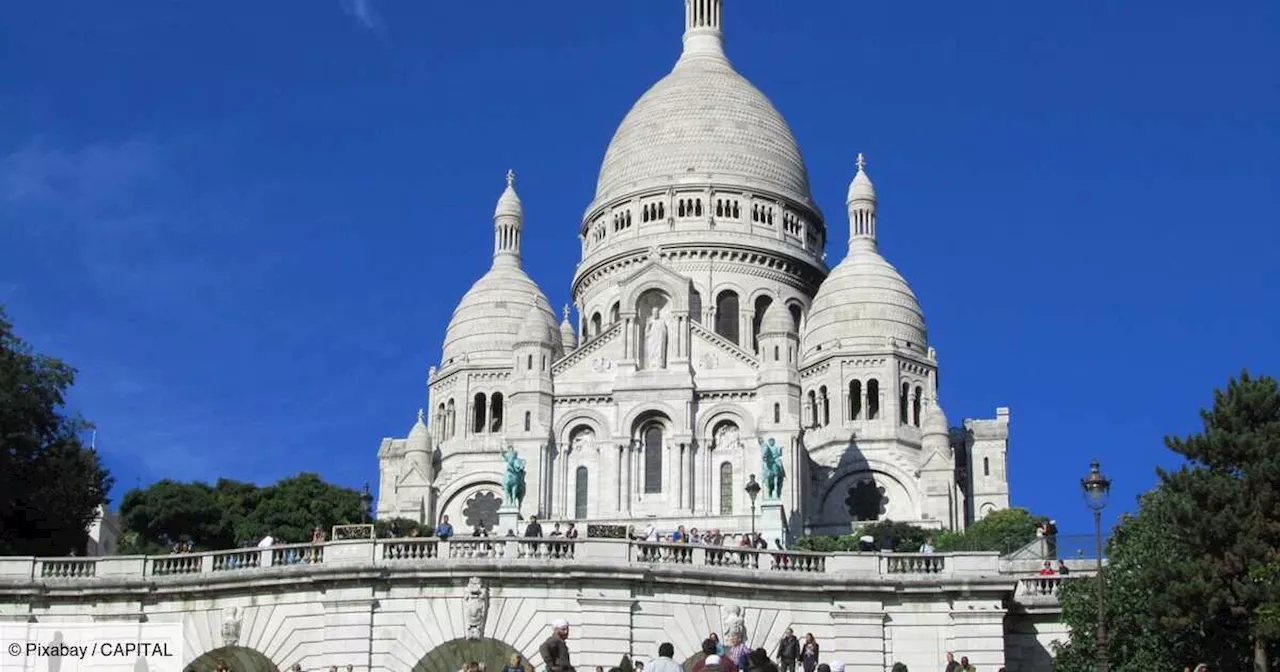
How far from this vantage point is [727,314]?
11112 centimetres

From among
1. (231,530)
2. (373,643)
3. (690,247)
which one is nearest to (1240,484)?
(373,643)

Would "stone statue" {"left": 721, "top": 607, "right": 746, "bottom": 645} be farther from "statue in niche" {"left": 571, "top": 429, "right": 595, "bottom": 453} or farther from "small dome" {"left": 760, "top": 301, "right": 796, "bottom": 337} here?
"small dome" {"left": 760, "top": 301, "right": 796, "bottom": 337}

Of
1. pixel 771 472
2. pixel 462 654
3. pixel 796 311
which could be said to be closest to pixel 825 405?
pixel 796 311

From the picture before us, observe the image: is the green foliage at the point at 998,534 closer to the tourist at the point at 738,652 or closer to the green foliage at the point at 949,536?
the green foliage at the point at 949,536

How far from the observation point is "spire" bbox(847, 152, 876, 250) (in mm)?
111562

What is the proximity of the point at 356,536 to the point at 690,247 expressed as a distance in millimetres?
68757

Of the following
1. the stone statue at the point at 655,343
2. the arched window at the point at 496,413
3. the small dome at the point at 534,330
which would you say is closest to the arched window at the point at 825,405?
the stone statue at the point at 655,343

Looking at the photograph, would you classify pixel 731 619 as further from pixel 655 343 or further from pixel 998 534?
pixel 655 343

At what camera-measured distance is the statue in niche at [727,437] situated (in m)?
95.9

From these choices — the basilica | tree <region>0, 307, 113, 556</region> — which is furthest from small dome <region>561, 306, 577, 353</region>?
tree <region>0, 307, 113, 556</region>

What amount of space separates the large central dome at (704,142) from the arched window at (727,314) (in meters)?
6.79

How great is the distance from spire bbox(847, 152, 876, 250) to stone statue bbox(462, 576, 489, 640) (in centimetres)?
7347

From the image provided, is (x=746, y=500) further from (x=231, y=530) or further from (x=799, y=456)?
(x=231, y=530)

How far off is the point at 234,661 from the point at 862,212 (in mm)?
75755
